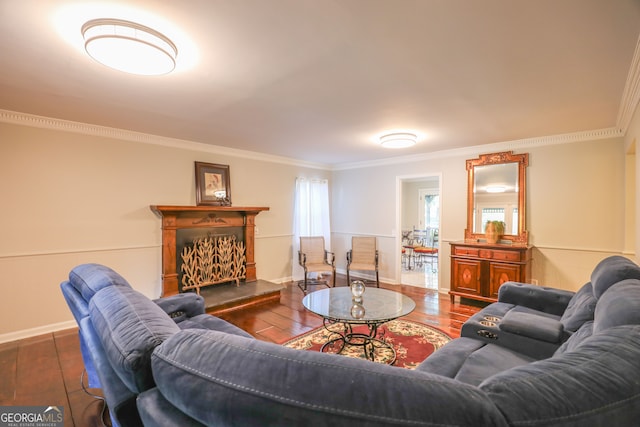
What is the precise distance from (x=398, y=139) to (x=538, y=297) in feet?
7.52

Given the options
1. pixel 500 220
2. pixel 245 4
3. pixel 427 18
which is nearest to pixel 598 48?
pixel 427 18

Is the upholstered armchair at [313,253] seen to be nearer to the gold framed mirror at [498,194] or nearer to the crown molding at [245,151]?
the crown molding at [245,151]

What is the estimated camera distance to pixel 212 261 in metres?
4.63

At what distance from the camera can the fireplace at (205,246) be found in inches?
163

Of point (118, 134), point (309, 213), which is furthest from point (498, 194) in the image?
point (118, 134)

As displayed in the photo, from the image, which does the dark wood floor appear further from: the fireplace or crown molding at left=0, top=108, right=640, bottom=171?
crown molding at left=0, top=108, right=640, bottom=171

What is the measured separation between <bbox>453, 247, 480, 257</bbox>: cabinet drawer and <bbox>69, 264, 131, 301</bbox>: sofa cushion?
13.8 feet

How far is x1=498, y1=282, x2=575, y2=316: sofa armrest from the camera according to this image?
8.47 feet

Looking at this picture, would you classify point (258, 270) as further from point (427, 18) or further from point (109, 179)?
point (427, 18)

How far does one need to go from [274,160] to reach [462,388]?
17.2 feet

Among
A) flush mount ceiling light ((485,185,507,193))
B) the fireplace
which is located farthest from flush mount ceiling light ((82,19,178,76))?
flush mount ceiling light ((485,185,507,193))

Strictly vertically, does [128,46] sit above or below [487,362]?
above

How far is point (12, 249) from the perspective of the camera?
3.19 m

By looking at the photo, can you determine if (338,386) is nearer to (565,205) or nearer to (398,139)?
(398,139)
